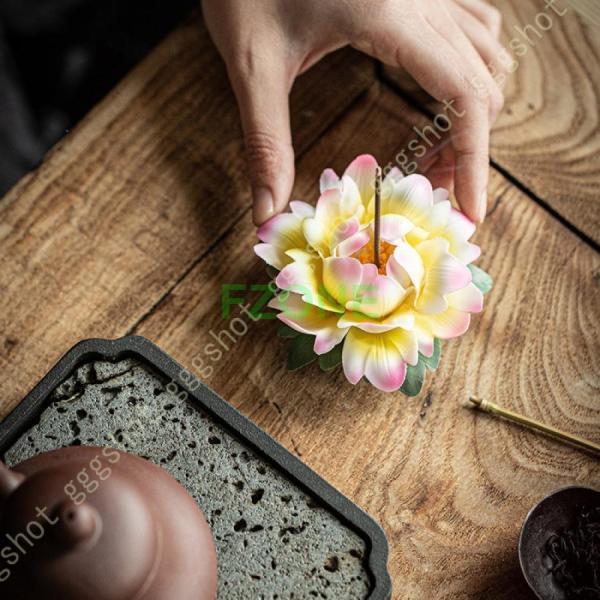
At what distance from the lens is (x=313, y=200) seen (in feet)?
2.83

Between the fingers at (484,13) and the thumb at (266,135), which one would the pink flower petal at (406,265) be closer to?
the thumb at (266,135)

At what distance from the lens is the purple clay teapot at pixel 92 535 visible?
1.63 feet

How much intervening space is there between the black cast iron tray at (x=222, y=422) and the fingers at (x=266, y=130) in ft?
0.62

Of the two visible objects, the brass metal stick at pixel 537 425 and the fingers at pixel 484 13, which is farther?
the fingers at pixel 484 13

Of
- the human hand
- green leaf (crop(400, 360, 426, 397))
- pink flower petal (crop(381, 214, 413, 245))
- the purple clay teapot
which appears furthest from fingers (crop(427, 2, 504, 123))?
the purple clay teapot

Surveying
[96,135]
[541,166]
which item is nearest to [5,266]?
[96,135]

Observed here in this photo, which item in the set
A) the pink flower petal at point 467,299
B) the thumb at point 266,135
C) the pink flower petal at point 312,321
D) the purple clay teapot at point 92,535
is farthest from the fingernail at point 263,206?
the purple clay teapot at point 92,535

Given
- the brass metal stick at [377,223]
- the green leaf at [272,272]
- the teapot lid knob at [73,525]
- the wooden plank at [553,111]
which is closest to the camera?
the teapot lid knob at [73,525]

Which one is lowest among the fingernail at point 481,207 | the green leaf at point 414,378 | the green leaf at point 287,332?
the green leaf at point 414,378

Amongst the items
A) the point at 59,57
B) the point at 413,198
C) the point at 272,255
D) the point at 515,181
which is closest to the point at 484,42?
the point at 515,181

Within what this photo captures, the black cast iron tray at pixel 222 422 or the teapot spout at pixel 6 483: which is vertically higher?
the teapot spout at pixel 6 483

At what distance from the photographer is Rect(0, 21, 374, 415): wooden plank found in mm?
803

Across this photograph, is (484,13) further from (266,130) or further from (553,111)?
(266,130)

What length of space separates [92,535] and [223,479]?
21cm
